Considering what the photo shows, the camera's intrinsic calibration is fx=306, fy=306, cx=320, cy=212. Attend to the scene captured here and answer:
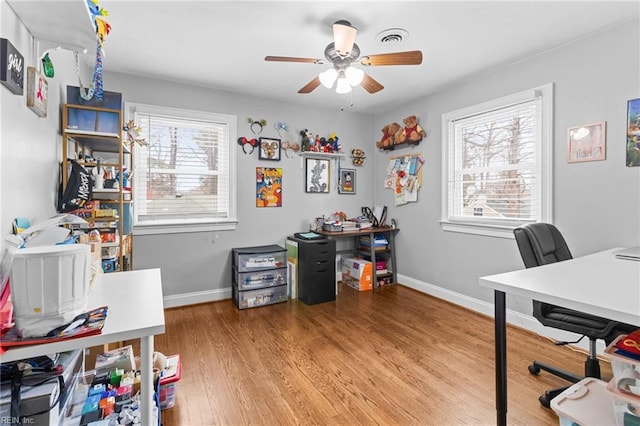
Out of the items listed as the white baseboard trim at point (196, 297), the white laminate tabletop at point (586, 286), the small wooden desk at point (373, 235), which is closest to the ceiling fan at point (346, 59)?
the white laminate tabletop at point (586, 286)

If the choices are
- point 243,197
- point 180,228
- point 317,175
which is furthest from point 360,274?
point 180,228

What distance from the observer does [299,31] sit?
7.18 ft

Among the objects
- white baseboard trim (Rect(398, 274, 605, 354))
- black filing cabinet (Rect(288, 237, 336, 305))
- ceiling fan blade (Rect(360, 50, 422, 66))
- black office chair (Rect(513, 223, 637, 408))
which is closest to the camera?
black office chair (Rect(513, 223, 637, 408))

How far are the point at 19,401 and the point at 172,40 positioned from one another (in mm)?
2374

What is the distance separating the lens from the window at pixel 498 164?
2.58 meters

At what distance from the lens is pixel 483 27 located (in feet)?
7.10

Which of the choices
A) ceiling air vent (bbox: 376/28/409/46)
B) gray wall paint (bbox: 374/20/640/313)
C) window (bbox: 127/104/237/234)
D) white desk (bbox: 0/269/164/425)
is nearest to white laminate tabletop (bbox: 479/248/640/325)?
gray wall paint (bbox: 374/20/640/313)

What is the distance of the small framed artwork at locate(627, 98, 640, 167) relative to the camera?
2.04m

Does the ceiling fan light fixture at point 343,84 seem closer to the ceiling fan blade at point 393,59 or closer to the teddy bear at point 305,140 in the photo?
the ceiling fan blade at point 393,59

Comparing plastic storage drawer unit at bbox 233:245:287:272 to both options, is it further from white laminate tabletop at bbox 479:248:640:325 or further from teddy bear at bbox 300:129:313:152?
white laminate tabletop at bbox 479:248:640:325

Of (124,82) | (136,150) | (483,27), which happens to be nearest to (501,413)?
(483,27)

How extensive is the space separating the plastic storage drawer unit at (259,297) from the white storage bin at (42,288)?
2.34 metres

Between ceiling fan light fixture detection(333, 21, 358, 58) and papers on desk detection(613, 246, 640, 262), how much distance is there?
206cm

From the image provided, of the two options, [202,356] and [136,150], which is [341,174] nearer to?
[136,150]
